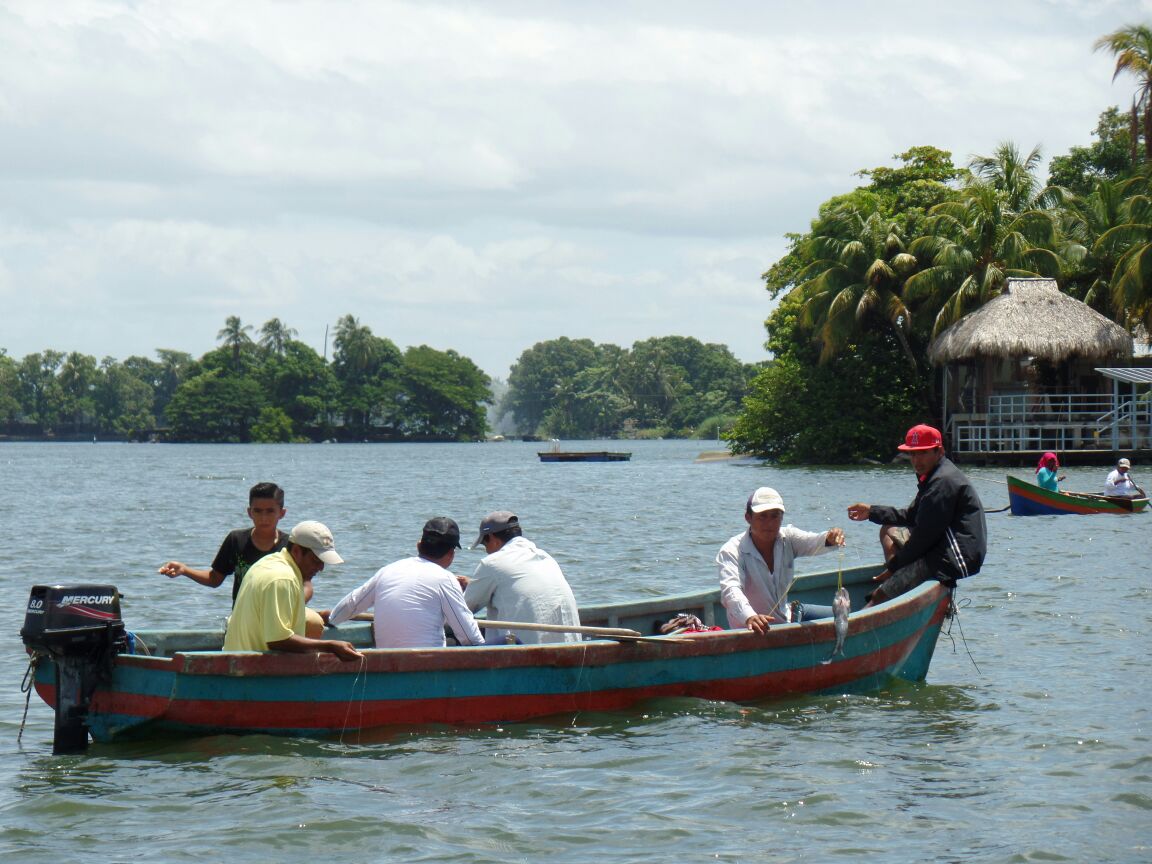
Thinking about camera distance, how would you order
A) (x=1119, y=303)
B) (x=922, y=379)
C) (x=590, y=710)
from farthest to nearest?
(x=922, y=379), (x=1119, y=303), (x=590, y=710)

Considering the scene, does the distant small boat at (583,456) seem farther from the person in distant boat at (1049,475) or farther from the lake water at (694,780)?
the lake water at (694,780)

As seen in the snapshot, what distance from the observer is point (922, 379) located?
53531 mm

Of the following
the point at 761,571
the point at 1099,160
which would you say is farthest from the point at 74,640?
the point at 1099,160

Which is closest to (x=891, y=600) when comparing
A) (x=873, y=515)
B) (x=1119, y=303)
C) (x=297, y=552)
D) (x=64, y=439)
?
(x=873, y=515)

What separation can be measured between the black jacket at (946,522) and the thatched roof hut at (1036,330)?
34714mm

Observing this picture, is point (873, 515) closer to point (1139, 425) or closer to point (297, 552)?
point (297, 552)

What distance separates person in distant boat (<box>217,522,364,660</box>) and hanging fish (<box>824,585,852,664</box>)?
344cm

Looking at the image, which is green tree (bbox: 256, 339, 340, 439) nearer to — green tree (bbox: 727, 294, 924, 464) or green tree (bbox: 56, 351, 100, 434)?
green tree (bbox: 56, 351, 100, 434)

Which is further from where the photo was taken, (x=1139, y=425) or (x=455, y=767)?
(x=1139, y=425)

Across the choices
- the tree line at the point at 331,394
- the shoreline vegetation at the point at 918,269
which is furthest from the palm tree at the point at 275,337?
the shoreline vegetation at the point at 918,269

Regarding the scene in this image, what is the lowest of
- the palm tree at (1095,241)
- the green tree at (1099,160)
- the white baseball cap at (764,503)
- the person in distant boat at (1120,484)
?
the person in distant boat at (1120,484)

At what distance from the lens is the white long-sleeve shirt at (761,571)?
10.5 metres

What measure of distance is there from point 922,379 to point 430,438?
345 feet

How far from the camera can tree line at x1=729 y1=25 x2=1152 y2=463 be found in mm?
48812
